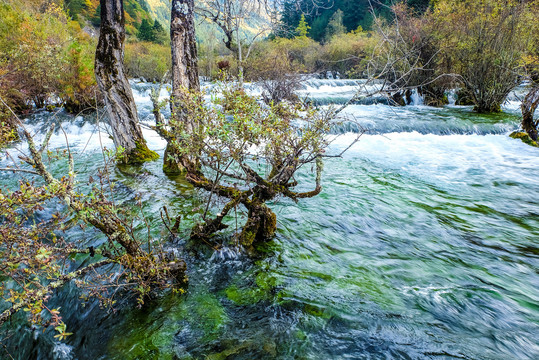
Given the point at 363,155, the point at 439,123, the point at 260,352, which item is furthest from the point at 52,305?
the point at 439,123

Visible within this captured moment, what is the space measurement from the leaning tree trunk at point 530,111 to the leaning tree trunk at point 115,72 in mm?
10802

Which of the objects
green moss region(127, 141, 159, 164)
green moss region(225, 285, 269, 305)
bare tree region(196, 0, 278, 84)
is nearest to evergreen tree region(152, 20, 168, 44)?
bare tree region(196, 0, 278, 84)

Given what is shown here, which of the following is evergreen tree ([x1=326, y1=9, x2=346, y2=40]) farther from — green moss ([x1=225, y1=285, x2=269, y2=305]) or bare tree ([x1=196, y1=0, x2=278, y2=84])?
green moss ([x1=225, y1=285, x2=269, y2=305])

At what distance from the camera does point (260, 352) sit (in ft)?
7.47

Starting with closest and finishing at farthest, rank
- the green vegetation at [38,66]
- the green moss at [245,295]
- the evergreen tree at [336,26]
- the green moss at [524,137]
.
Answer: the green moss at [245,295], the green moss at [524,137], the green vegetation at [38,66], the evergreen tree at [336,26]

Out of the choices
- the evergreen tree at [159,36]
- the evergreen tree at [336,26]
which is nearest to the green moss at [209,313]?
the evergreen tree at [159,36]

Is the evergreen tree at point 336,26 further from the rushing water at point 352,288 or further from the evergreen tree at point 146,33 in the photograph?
the rushing water at point 352,288

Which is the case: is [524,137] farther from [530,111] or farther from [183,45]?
[183,45]

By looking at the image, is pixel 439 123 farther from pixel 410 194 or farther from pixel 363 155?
pixel 410 194

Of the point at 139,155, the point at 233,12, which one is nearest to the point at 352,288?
the point at 139,155

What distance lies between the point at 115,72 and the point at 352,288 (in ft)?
19.5

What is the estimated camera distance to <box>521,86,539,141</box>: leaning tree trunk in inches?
318

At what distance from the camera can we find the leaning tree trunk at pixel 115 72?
17.8ft

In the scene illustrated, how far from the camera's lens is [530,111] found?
8.20 metres
